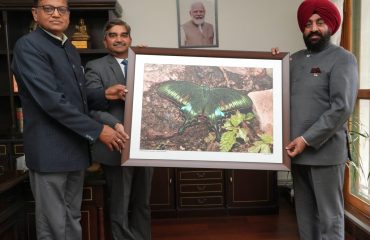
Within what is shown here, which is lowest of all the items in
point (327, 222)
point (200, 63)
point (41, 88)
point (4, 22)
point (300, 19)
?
point (327, 222)

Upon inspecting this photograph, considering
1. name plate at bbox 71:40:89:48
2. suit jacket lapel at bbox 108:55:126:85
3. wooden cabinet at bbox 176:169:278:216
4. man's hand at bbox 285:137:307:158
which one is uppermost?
name plate at bbox 71:40:89:48

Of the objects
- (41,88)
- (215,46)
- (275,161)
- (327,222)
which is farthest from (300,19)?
(215,46)

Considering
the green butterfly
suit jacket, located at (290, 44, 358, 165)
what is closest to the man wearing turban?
suit jacket, located at (290, 44, 358, 165)

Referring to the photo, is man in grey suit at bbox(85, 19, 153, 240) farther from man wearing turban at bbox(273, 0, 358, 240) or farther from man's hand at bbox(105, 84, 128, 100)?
man wearing turban at bbox(273, 0, 358, 240)

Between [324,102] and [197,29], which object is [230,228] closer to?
[324,102]

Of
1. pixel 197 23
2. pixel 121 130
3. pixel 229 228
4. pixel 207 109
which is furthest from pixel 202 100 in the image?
pixel 197 23

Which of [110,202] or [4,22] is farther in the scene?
[4,22]

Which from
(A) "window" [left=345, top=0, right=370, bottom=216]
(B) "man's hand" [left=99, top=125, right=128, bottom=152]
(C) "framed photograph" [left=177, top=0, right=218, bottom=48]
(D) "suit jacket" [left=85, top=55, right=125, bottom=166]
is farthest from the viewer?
(C) "framed photograph" [left=177, top=0, right=218, bottom=48]

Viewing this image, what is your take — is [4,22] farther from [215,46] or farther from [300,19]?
[300,19]
